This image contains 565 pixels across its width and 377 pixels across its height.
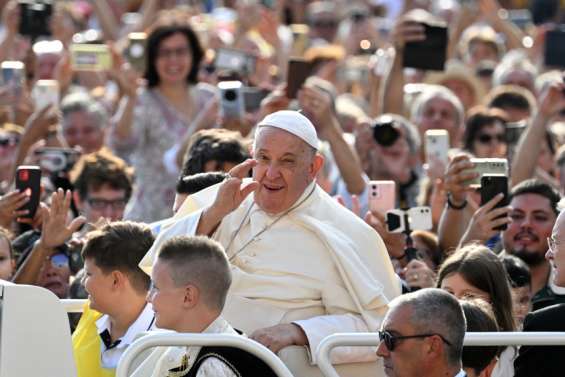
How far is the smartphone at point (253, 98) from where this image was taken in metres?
10.8

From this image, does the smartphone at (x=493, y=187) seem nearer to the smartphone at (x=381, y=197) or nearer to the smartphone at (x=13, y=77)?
the smartphone at (x=381, y=197)

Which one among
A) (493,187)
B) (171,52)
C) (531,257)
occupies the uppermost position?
(171,52)

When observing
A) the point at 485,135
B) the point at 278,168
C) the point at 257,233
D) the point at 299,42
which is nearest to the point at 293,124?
the point at 278,168

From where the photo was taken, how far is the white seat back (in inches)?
225

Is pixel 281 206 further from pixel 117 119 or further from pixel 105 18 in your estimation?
pixel 105 18

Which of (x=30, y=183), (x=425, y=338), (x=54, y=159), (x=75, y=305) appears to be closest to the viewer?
(x=425, y=338)

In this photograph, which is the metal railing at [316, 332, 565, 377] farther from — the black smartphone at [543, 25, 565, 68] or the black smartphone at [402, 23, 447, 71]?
the black smartphone at [543, 25, 565, 68]

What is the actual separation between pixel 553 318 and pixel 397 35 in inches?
190

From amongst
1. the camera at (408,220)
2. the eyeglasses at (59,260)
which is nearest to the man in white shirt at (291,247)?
the camera at (408,220)

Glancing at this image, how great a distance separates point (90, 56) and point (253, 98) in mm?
1995

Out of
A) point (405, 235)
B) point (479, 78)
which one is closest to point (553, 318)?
point (405, 235)

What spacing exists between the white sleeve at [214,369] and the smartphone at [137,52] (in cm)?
599

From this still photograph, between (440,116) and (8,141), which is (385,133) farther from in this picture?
(8,141)

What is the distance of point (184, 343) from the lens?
18.4 ft
